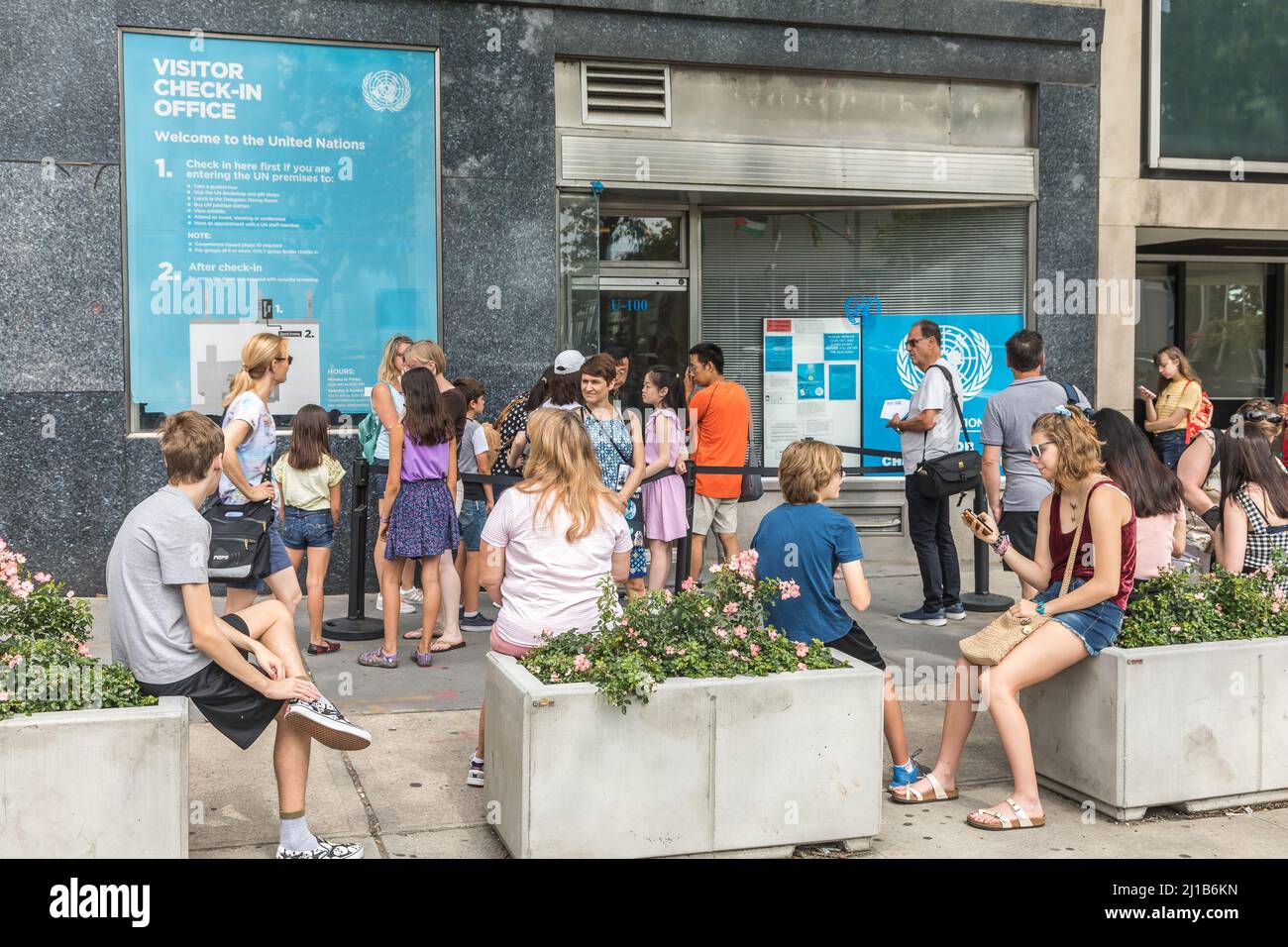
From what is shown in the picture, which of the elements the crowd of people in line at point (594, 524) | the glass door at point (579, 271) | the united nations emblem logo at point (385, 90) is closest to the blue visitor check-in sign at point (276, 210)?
the united nations emblem logo at point (385, 90)

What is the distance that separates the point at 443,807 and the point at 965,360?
747 centimetres

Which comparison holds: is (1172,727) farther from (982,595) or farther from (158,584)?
(982,595)

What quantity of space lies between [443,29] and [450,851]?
6.63m

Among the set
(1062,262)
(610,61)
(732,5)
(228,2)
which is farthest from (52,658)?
(1062,262)

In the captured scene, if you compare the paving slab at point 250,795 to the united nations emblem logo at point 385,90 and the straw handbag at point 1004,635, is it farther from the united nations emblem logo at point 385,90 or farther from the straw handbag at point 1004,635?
the united nations emblem logo at point 385,90

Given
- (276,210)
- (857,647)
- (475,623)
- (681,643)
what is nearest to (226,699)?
(681,643)

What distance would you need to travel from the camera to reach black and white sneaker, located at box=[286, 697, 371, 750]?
4242 mm

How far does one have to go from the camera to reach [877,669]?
15.4 ft

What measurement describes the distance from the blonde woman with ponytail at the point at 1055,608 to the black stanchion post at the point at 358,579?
3941 millimetres

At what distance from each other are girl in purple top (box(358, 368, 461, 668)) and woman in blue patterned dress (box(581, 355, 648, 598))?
80cm

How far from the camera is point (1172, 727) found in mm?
5035

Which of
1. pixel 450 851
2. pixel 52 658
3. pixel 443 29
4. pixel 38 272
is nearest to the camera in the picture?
pixel 52 658

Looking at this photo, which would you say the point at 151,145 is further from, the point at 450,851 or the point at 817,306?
the point at 450,851

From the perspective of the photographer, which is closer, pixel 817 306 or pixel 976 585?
pixel 976 585
